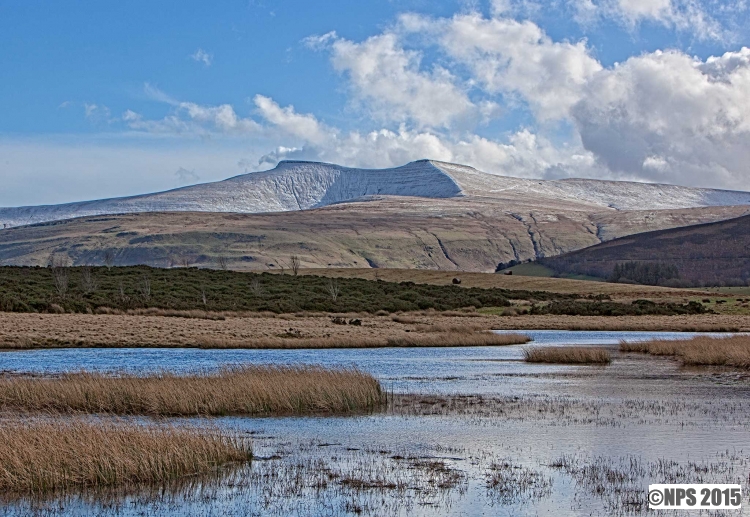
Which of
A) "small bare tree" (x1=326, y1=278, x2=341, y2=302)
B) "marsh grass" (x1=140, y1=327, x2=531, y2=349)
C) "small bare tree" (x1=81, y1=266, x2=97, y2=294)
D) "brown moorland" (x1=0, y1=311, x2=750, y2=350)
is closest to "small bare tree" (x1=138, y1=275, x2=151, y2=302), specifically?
"small bare tree" (x1=81, y1=266, x2=97, y2=294)

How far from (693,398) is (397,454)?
16.8 meters

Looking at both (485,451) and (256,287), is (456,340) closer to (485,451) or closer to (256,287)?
(485,451)

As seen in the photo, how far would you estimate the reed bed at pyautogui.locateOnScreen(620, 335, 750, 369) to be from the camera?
169 ft

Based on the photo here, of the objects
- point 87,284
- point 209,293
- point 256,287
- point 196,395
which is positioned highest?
point 87,284

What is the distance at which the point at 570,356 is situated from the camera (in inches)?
2160

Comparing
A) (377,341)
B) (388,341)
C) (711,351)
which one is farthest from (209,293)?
(711,351)

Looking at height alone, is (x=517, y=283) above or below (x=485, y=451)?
above

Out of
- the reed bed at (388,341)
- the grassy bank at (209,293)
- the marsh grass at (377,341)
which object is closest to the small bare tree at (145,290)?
the grassy bank at (209,293)

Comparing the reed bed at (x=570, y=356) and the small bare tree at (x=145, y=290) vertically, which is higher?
the small bare tree at (x=145, y=290)

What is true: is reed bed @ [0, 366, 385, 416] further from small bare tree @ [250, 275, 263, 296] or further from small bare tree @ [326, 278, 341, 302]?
small bare tree @ [250, 275, 263, 296]

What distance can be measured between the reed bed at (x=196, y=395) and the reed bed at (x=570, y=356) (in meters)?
20.7

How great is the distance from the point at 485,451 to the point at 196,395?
1121cm

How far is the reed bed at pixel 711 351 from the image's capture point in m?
51.6

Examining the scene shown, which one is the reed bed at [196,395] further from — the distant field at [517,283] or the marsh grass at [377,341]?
the distant field at [517,283]
